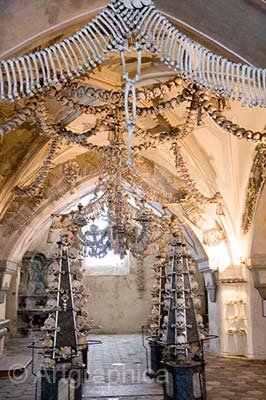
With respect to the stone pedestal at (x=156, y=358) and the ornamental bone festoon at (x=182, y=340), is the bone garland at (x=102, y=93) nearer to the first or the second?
the ornamental bone festoon at (x=182, y=340)

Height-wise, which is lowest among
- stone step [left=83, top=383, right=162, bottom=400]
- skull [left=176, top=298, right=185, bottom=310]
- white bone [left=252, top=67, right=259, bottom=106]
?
stone step [left=83, top=383, right=162, bottom=400]

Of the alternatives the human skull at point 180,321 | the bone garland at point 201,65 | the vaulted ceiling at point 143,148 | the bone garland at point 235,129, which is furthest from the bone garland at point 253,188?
the bone garland at point 201,65

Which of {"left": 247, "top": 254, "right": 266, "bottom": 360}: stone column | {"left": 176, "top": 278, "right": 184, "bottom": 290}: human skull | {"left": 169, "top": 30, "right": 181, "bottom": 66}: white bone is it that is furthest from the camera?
{"left": 247, "top": 254, "right": 266, "bottom": 360}: stone column

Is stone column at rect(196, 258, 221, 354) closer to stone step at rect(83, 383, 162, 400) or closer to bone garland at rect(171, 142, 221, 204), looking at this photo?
bone garland at rect(171, 142, 221, 204)

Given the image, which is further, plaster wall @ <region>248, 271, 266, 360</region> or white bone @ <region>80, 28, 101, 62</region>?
plaster wall @ <region>248, 271, 266, 360</region>

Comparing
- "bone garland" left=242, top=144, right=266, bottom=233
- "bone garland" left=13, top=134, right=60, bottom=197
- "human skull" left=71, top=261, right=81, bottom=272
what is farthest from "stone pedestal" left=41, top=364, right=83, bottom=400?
"bone garland" left=242, top=144, right=266, bottom=233

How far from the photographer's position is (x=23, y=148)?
4.96 meters

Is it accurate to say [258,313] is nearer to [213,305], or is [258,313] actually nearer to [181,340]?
[213,305]

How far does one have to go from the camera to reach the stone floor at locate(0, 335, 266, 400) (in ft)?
13.0

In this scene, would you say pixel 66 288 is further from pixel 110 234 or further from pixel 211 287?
pixel 211 287

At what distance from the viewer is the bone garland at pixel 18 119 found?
258 centimetres

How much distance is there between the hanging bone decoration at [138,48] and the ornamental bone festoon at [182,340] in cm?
225

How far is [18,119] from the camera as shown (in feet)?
8.72

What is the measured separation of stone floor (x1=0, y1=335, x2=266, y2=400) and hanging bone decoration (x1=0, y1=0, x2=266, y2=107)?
2844 mm
